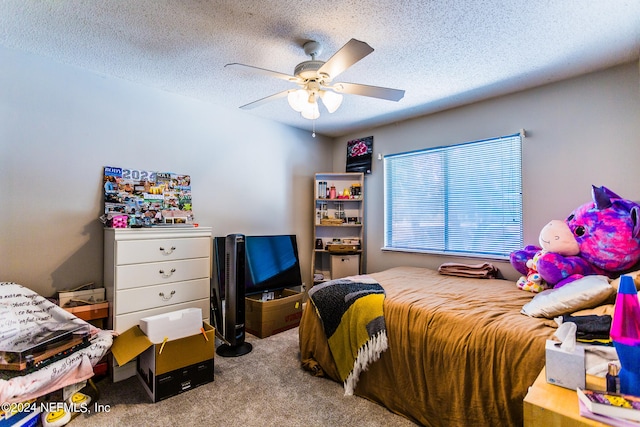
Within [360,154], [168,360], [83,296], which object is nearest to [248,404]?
[168,360]

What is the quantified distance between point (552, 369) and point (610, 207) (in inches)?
70.0

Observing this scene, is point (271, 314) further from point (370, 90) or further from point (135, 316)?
point (370, 90)

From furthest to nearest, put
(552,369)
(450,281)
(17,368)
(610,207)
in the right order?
(450,281) < (610,207) < (17,368) < (552,369)

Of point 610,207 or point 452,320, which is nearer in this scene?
point 452,320

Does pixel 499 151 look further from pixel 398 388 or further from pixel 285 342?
pixel 285 342

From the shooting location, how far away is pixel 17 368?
161 cm

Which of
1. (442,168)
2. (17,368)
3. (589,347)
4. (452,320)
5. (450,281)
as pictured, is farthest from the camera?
(442,168)

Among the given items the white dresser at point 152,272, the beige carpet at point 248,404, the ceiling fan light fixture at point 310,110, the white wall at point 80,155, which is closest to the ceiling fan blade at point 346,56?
the ceiling fan light fixture at point 310,110

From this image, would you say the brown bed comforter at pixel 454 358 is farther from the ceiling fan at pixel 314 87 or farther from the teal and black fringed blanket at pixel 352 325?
the ceiling fan at pixel 314 87

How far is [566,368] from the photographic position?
100cm

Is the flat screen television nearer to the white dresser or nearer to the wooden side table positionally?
the white dresser

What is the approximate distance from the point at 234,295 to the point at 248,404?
94 cm

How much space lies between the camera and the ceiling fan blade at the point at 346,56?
61.0 inches

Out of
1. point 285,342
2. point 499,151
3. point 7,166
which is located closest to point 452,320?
point 285,342
